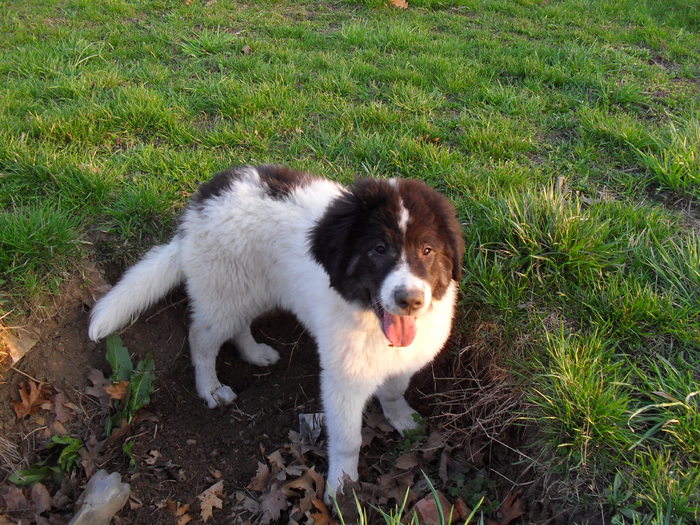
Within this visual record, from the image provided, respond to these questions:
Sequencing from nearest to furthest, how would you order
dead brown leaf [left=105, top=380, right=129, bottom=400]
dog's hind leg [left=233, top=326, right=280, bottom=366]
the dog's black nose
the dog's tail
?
the dog's black nose < the dog's tail < dead brown leaf [left=105, top=380, right=129, bottom=400] < dog's hind leg [left=233, top=326, right=280, bottom=366]

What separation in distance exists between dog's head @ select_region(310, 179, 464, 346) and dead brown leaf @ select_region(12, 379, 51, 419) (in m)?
1.72

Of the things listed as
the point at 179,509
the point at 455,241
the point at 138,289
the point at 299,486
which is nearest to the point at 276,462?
the point at 299,486

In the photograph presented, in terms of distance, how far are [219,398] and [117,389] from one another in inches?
23.1

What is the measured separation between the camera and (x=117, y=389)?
304cm

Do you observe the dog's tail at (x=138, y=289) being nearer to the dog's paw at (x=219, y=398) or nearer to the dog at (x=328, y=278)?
the dog at (x=328, y=278)

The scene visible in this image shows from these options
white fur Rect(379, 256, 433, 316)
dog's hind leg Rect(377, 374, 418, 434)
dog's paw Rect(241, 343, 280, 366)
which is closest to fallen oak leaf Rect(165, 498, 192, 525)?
dog's paw Rect(241, 343, 280, 366)

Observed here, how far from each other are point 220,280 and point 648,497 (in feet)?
7.35

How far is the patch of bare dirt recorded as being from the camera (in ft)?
8.68

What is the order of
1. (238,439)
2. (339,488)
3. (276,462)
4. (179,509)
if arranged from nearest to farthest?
(339,488) < (179,509) < (276,462) < (238,439)

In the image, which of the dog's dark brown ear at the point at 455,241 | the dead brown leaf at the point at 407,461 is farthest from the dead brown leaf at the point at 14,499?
the dog's dark brown ear at the point at 455,241

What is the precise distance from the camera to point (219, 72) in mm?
5094

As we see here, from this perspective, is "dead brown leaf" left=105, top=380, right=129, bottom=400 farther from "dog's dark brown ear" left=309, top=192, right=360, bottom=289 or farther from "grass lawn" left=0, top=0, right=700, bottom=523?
"dog's dark brown ear" left=309, top=192, right=360, bottom=289

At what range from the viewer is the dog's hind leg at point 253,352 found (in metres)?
3.58

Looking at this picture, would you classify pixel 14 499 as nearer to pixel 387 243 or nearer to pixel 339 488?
pixel 339 488
